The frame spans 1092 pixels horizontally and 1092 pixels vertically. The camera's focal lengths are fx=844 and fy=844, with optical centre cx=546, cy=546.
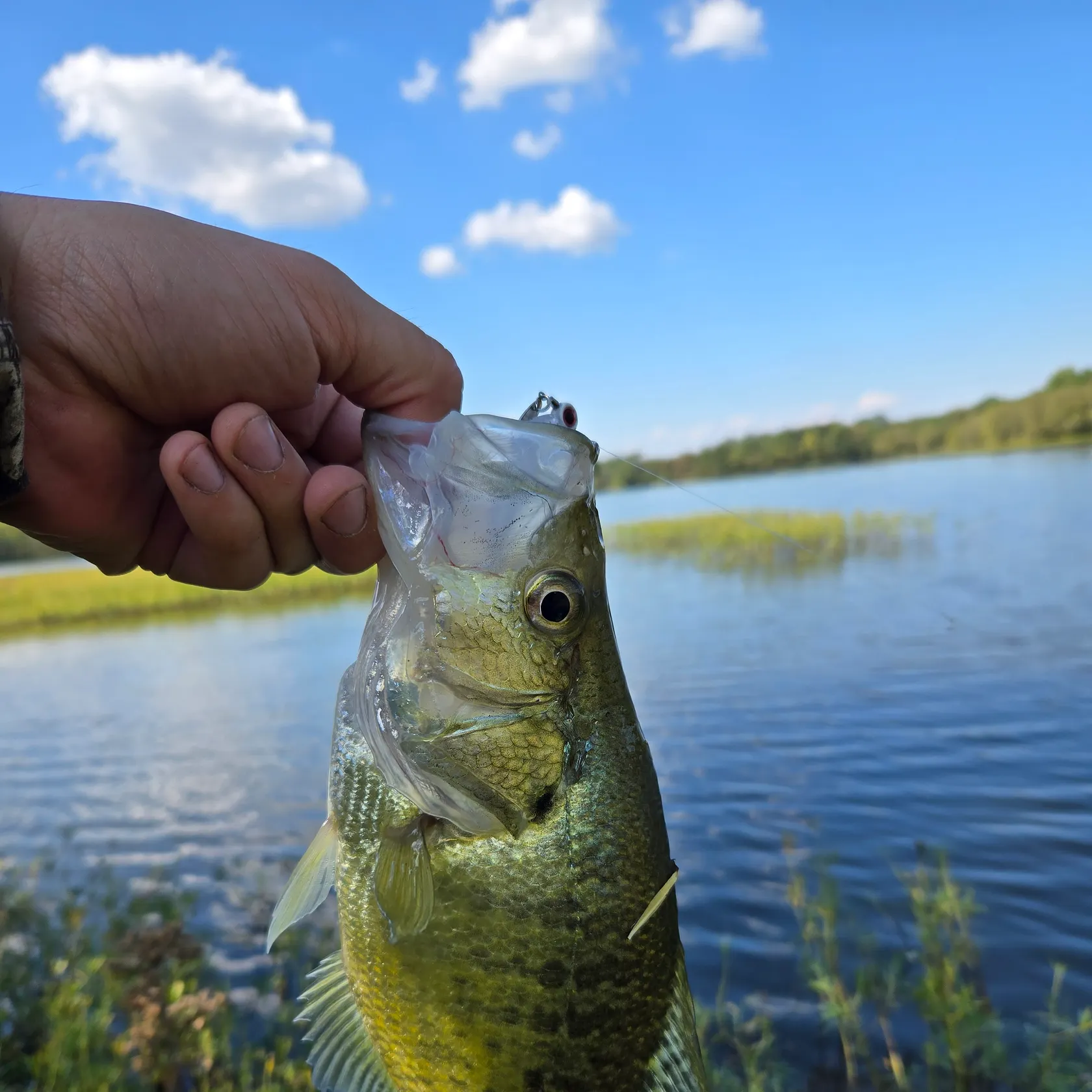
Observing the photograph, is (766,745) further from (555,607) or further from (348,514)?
(555,607)

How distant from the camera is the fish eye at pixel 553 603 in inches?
67.5

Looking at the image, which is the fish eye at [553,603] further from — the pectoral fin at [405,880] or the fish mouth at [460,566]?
the pectoral fin at [405,880]

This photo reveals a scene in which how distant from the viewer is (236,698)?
1325cm

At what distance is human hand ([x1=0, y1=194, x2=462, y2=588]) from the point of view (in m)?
1.99

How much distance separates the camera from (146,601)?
25.1 meters

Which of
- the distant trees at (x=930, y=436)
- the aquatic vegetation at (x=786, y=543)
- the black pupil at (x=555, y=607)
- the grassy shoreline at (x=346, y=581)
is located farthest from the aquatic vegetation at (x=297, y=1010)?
the distant trees at (x=930, y=436)

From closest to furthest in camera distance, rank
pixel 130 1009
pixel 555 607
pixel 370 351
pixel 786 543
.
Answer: pixel 555 607
pixel 370 351
pixel 130 1009
pixel 786 543

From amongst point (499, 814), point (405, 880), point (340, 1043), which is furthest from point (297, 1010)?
point (499, 814)

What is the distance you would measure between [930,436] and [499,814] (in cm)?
6461

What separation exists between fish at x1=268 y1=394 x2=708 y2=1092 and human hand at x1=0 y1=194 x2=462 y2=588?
0.50m

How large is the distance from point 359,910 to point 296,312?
4.54 ft

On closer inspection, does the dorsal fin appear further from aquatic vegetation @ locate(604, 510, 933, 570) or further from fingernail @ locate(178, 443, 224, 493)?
aquatic vegetation @ locate(604, 510, 933, 570)

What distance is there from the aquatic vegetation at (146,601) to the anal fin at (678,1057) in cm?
2140

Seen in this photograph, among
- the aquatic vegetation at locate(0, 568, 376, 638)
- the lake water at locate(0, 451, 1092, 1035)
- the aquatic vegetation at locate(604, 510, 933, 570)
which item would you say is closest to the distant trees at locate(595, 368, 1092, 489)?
the aquatic vegetation at locate(604, 510, 933, 570)
